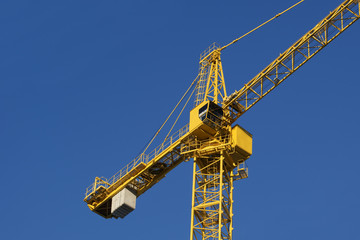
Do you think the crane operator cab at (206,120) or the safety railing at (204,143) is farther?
the safety railing at (204,143)

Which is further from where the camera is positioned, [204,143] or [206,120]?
[204,143]

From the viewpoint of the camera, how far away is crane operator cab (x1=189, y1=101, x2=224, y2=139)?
5562 cm

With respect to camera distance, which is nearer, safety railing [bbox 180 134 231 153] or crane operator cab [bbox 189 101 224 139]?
crane operator cab [bbox 189 101 224 139]

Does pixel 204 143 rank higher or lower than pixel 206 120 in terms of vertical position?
lower

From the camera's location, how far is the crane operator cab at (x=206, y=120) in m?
55.6

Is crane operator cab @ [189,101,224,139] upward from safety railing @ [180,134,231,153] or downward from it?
upward

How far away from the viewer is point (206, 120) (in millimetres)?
55438

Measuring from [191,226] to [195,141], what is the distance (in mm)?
5722

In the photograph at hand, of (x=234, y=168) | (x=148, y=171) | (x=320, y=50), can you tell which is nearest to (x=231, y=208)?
(x=234, y=168)

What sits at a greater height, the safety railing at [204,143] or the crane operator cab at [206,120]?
the crane operator cab at [206,120]

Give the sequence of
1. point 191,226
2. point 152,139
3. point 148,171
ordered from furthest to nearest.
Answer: point 152,139 → point 148,171 → point 191,226

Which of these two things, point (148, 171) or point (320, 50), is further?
point (148, 171)

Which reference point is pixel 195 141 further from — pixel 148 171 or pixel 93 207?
pixel 93 207

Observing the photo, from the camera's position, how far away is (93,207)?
62.3 m
